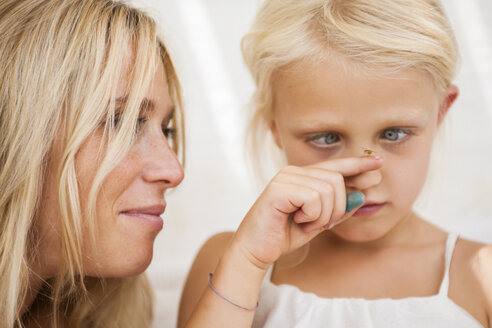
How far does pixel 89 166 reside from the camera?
1.07 meters

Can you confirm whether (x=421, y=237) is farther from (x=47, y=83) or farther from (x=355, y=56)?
(x=47, y=83)

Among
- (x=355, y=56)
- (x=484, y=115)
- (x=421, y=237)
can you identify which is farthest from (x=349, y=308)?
(x=484, y=115)

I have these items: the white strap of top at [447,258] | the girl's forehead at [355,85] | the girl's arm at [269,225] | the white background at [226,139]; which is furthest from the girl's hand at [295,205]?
the white background at [226,139]

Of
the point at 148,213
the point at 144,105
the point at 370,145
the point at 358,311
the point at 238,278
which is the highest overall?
the point at 144,105

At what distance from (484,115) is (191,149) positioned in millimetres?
1265

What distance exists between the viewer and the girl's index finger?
1.02 m

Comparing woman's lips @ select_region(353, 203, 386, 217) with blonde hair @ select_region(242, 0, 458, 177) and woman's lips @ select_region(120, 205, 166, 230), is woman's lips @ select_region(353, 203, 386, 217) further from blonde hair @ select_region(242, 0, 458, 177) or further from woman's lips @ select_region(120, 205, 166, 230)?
woman's lips @ select_region(120, 205, 166, 230)

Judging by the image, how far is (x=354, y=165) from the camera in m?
1.02

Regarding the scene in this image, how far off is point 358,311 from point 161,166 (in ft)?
1.70

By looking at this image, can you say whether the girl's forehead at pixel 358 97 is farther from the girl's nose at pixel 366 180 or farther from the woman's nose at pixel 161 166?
the woman's nose at pixel 161 166

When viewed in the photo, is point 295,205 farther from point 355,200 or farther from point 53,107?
point 53,107

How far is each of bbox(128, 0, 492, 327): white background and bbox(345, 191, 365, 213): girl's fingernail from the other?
1082 mm

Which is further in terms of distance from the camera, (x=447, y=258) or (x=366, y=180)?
(x=447, y=258)

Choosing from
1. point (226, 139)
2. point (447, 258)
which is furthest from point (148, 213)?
point (226, 139)
